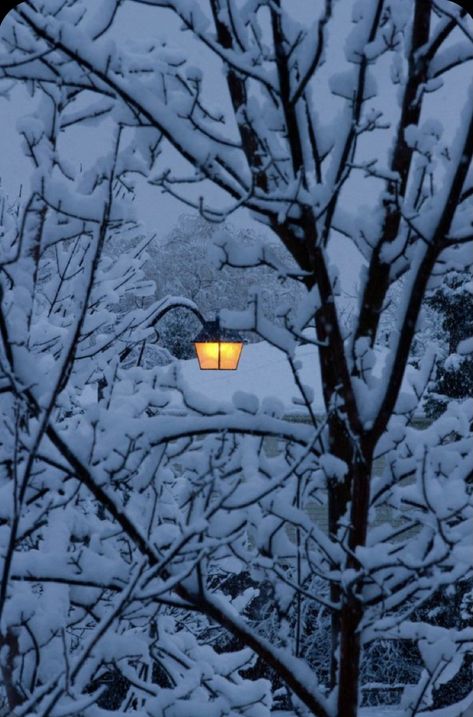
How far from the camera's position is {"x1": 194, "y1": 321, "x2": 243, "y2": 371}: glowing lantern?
26.3 feet

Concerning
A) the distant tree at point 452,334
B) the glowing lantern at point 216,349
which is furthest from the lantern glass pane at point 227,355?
the distant tree at point 452,334

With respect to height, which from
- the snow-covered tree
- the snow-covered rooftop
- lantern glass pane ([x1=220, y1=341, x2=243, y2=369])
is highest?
the snow-covered rooftop

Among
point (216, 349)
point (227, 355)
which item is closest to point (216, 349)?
point (216, 349)

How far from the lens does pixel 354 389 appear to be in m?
2.48

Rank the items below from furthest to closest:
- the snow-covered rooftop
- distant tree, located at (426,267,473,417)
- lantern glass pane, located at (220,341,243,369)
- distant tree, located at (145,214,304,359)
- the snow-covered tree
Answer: distant tree, located at (145,214,304,359) < the snow-covered rooftop < distant tree, located at (426,267,473,417) < lantern glass pane, located at (220,341,243,369) < the snow-covered tree

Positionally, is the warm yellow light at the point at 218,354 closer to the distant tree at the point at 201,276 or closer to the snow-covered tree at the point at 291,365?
the snow-covered tree at the point at 291,365

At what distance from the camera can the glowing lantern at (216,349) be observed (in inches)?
315

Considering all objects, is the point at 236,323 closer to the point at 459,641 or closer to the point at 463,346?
the point at 463,346

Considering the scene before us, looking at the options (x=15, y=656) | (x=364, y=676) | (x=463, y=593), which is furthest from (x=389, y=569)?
(x=364, y=676)

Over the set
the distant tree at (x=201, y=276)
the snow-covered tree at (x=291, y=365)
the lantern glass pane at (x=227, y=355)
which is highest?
the distant tree at (x=201, y=276)

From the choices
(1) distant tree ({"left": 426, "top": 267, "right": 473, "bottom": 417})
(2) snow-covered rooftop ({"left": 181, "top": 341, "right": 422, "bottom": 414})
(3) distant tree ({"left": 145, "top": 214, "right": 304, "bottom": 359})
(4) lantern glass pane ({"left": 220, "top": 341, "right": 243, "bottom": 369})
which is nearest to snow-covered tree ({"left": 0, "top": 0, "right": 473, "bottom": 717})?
(4) lantern glass pane ({"left": 220, "top": 341, "right": 243, "bottom": 369})

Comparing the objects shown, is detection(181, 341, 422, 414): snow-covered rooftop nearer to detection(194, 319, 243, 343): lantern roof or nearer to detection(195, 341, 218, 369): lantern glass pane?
detection(194, 319, 243, 343): lantern roof

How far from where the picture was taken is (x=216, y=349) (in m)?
8.01

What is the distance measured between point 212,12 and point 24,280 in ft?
3.18
